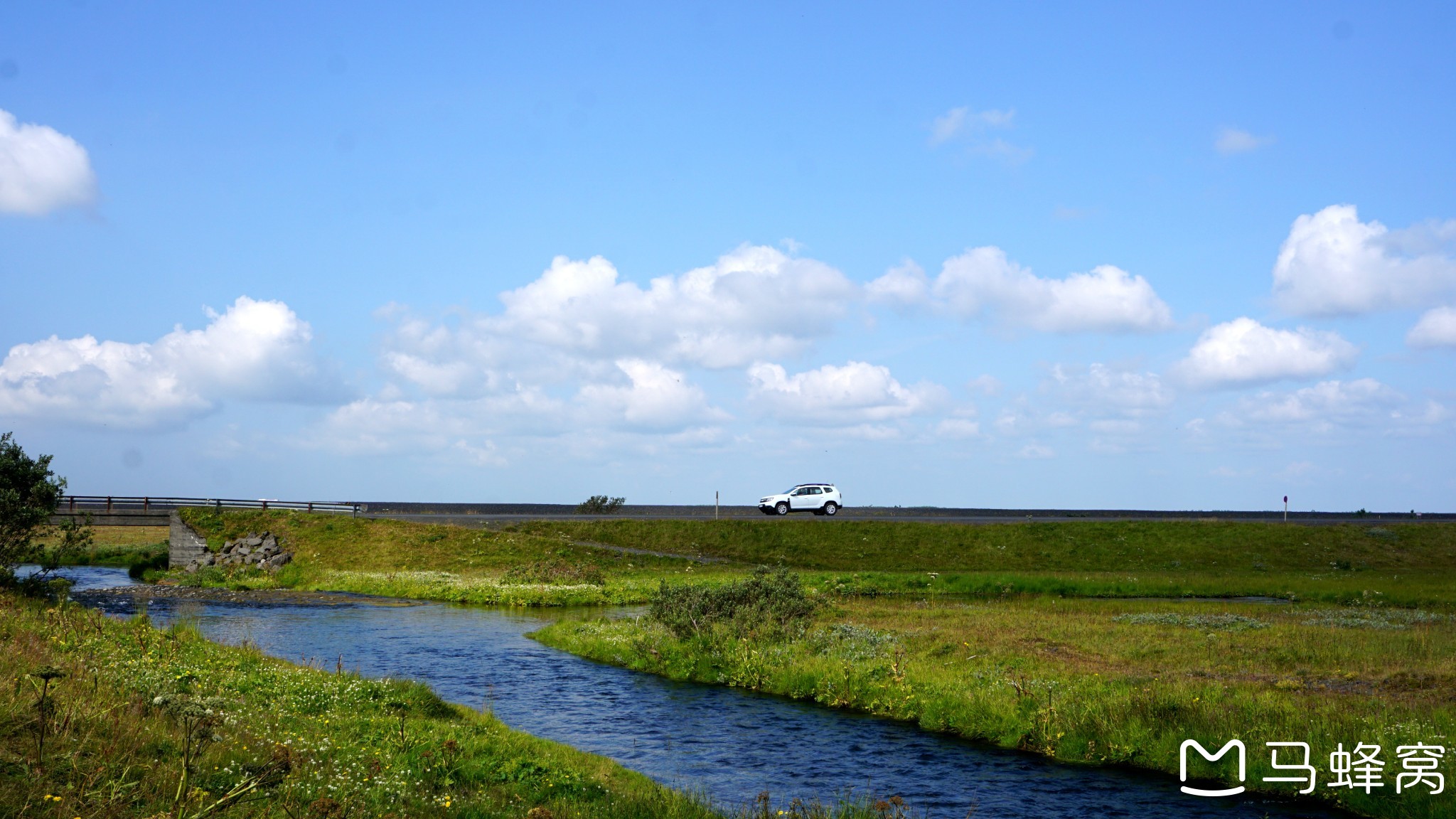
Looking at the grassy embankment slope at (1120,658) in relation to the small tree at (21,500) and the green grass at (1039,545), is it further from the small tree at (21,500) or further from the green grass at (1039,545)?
the small tree at (21,500)

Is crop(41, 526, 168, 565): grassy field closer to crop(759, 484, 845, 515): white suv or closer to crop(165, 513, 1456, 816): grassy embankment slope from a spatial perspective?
crop(165, 513, 1456, 816): grassy embankment slope

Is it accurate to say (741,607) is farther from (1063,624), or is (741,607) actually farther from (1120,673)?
(1120,673)

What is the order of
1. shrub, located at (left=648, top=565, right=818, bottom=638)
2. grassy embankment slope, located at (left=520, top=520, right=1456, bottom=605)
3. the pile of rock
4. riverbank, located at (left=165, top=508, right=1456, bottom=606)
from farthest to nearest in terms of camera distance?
the pile of rock → grassy embankment slope, located at (left=520, top=520, right=1456, bottom=605) → riverbank, located at (left=165, top=508, right=1456, bottom=606) → shrub, located at (left=648, top=565, right=818, bottom=638)

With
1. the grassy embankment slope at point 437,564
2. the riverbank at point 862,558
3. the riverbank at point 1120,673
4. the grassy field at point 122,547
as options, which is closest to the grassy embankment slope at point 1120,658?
the riverbank at point 1120,673

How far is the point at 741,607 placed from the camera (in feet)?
104

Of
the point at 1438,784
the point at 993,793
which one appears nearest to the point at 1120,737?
the point at 993,793

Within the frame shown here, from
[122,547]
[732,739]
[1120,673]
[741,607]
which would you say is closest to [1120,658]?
[1120,673]

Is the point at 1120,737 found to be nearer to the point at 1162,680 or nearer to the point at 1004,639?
the point at 1162,680

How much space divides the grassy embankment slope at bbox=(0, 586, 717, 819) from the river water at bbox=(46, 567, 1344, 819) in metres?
2.41

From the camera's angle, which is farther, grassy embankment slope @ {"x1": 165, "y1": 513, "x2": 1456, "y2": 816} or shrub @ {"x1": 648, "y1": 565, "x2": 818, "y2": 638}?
shrub @ {"x1": 648, "y1": 565, "x2": 818, "y2": 638}

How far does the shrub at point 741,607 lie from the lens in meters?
30.9

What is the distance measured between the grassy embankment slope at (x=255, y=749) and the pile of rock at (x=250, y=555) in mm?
41136

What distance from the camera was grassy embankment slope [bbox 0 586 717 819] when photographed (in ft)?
32.2

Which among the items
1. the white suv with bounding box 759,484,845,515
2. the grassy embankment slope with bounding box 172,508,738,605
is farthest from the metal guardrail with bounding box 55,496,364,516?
the white suv with bounding box 759,484,845,515
